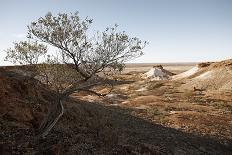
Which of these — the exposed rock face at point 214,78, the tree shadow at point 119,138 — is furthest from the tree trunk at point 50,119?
the exposed rock face at point 214,78

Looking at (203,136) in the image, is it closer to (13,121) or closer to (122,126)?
(122,126)

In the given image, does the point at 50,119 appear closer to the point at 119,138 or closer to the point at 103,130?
the point at 103,130

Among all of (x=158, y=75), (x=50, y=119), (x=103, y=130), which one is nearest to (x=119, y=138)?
(x=103, y=130)

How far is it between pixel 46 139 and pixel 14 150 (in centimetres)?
269

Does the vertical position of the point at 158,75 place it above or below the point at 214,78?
below

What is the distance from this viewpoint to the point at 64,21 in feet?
66.3

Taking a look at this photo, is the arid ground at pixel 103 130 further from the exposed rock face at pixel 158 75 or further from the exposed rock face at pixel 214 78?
the exposed rock face at pixel 158 75

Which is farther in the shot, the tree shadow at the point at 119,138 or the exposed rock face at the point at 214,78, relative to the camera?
the exposed rock face at the point at 214,78

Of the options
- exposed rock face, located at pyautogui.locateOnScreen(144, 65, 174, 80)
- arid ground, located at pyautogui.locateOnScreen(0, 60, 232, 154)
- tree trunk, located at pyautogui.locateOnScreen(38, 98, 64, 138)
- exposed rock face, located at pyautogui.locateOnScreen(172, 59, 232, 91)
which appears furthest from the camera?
exposed rock face, located at pyautogui.locateOnScreen(144, 65, 174, 80)

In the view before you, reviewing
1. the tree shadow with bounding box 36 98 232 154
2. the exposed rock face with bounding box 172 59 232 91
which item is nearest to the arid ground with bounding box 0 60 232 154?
the tree shadow with bounding box 36 98 232 154

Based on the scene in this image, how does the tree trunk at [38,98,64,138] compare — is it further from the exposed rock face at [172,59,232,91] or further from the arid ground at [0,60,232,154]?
the exposed rock face at [172,59,232,91]

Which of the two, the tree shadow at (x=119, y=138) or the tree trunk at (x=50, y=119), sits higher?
the tree trunk at (x=50, y=119)

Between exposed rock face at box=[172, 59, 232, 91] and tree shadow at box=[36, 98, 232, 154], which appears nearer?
tree shadow at box=[36, 98, 232, 154]

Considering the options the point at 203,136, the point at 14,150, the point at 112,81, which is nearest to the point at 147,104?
the point at 203,136
